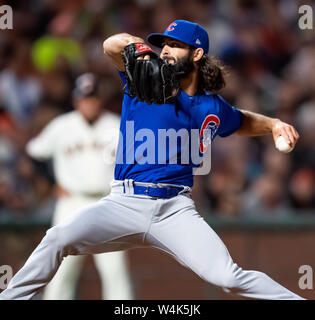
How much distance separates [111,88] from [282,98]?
1.97 metres

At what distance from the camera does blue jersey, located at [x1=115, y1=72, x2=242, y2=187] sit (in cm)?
374

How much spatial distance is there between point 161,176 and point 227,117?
1.95ft

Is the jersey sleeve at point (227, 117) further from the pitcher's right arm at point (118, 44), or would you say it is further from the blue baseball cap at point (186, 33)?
the pitcher's right arm at point (118, 44)

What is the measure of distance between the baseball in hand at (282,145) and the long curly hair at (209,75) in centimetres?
53

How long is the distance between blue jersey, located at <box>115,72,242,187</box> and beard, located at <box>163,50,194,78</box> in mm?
125

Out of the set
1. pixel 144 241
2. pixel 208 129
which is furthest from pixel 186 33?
pixel 144 241

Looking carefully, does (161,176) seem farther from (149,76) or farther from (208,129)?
(149,76)

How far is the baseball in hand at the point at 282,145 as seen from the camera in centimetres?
364

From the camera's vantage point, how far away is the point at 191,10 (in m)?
8.25

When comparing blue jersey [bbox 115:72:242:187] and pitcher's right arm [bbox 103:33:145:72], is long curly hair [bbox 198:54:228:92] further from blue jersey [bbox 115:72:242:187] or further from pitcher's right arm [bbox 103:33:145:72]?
pitcher's right arm [bbox 103:33:145:72]

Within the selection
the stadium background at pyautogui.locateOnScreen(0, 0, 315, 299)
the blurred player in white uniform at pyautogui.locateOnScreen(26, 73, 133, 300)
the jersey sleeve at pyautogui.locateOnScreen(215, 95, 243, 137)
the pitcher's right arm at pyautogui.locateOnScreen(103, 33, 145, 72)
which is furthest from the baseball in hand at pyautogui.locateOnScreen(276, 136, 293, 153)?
the stadium background at pyautogui.locateOnScreen(0, 0, 315, 299)

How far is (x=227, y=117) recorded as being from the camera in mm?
4031
